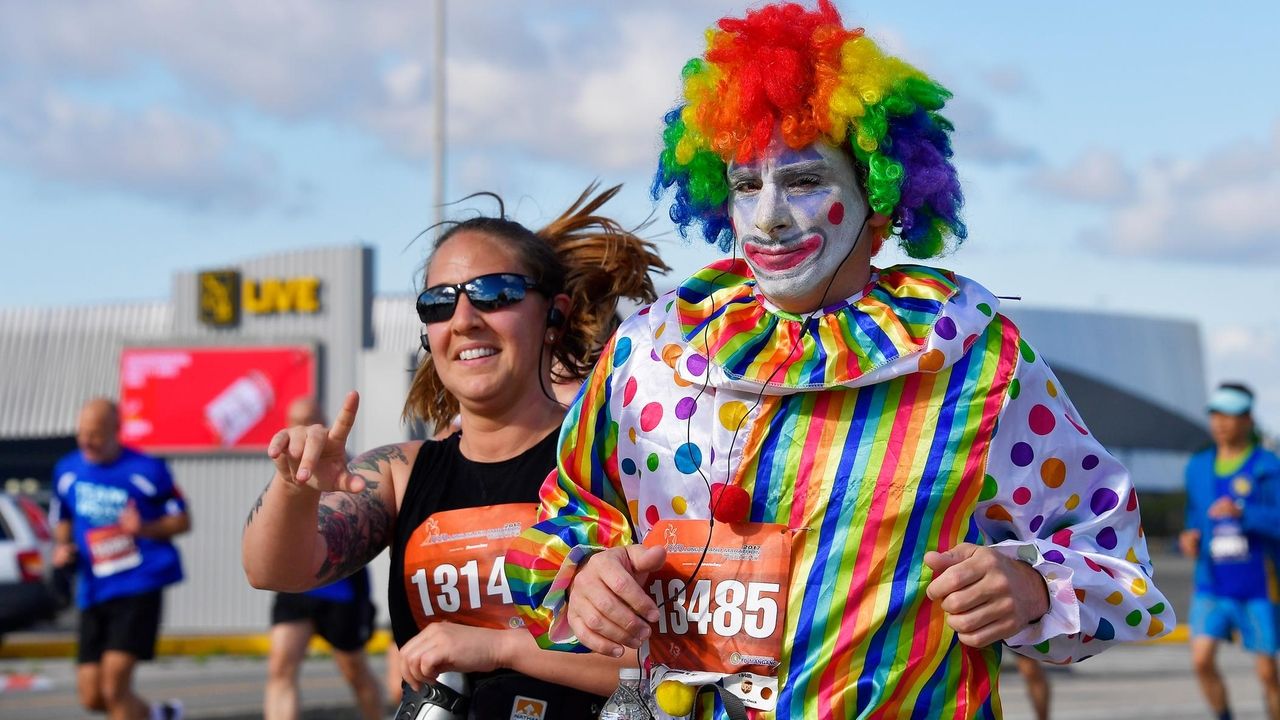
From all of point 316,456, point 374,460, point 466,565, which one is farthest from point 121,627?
point 316,456

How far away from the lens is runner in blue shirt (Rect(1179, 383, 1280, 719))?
9.26m

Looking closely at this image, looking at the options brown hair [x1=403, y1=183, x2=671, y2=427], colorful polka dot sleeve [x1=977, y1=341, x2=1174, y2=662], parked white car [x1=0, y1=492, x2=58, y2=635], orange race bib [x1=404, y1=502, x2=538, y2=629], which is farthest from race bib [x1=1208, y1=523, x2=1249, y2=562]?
parked white car [x1=0, y1=492, x2=58, y2=635]

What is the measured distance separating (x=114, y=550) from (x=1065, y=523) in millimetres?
7284

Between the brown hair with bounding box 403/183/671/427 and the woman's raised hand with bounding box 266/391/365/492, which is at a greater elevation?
the brown hair with bounding box 403/183/671/427

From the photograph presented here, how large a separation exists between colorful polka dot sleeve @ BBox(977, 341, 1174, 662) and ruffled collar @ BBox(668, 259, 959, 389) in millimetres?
194

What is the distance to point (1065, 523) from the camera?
101 inches

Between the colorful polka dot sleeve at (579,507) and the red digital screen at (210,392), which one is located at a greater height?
the red digital screen at (210,392)

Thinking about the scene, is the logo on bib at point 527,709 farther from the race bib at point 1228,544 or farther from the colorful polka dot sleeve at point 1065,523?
the race bib at point 1228,544

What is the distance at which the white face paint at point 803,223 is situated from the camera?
265cm

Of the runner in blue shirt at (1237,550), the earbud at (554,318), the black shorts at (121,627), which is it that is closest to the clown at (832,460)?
the earbud at (554,318)

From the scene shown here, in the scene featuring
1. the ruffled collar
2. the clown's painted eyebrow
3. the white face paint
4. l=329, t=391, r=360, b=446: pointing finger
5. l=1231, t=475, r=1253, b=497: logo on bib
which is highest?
the clown's painted eyebrow

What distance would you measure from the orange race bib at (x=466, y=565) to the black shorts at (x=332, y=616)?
15.8ft

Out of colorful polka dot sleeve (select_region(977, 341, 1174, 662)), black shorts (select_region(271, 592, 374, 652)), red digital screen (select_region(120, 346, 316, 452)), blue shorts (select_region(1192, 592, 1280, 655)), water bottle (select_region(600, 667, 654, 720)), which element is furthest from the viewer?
red digital screen (select_region(120, 346, 316, 452))

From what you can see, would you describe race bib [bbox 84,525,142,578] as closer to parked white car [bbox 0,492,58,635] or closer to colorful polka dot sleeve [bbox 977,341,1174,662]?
colorful polka dot sleeve [bbox 977,341,1174,662]
